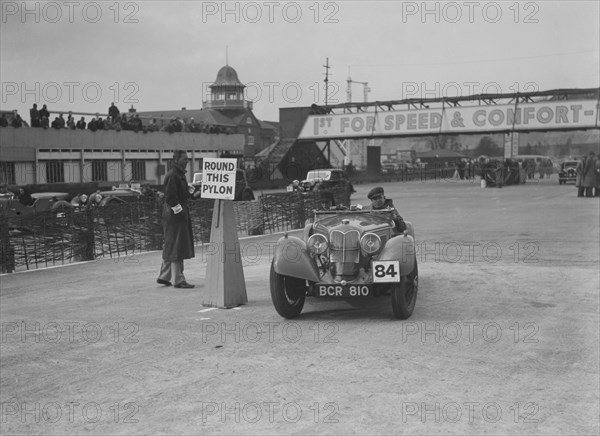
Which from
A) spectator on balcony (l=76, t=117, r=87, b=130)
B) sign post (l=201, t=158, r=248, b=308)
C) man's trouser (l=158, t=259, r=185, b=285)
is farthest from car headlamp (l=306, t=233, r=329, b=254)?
spectator on balcony (l=76, t=117, r=87, b=130)

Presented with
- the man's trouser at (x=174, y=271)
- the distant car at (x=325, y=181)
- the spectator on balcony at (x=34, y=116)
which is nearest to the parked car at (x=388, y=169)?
the distant car at (x=325, y=181)

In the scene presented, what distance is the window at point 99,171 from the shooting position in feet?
107

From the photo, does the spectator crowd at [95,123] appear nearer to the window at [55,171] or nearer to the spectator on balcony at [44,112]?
the spectator on balcony at [44,112]

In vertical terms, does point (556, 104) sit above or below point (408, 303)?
above

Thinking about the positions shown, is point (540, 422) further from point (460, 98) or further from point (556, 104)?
point (556, 104)

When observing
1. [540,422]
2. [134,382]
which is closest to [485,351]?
[540,422]

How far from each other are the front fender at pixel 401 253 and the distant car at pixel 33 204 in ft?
42.7

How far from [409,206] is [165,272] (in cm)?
2018

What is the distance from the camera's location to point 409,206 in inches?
1199

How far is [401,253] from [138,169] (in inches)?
1038

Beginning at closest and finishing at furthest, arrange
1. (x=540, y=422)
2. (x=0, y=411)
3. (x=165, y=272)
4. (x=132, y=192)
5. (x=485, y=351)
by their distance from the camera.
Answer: (x=540, y=422) < (x=0, y=411) < (x=485, y=351) < (x=165, y=272) < (x=132, y=192)

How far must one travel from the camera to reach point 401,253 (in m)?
8.86

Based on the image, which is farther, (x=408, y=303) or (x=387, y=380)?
(x=408, y=303)

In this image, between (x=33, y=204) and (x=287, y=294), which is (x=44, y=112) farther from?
(x=287, y=294)
